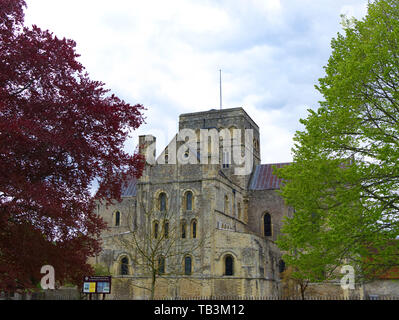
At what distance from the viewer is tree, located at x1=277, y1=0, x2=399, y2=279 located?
13.2m

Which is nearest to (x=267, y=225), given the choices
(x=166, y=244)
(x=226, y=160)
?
(x=226, y=160)

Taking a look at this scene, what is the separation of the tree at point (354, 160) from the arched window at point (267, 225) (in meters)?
29.9

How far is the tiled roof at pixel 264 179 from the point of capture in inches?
1829

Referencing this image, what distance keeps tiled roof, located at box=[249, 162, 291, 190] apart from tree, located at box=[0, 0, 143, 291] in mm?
35935

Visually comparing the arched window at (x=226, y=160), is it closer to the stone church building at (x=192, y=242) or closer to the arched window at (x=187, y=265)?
the stone church building at (x=192, y=242)

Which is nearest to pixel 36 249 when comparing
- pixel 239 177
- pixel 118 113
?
pixel 118 113

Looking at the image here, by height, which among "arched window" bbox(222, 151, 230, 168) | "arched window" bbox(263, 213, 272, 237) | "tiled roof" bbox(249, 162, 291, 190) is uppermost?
"arched window" bbox(222, 151, 230, 168)

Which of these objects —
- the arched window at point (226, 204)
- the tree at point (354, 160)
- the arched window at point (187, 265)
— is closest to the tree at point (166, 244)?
the arched window at point (187, 265)

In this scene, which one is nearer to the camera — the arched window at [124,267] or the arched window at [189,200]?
the arched window at [124,267]

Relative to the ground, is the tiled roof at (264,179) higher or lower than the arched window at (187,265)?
higher

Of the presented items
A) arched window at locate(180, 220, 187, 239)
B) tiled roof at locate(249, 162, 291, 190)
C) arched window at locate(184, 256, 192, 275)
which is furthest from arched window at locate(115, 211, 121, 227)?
tiled roof at locate(249, 162, 291, 190)

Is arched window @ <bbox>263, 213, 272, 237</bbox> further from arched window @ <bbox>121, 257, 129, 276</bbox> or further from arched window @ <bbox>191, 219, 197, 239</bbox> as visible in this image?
arched window @ <bbox>121, 257, 129, 276</bbox>
